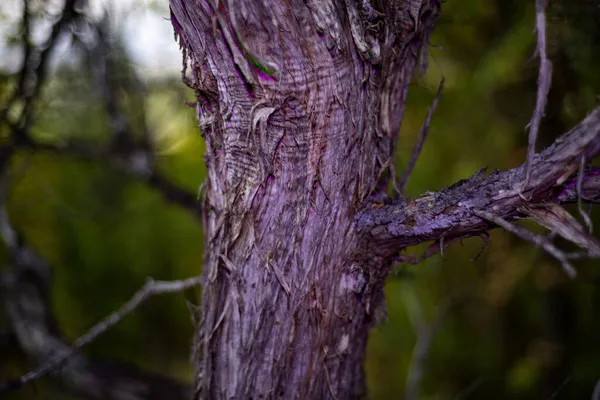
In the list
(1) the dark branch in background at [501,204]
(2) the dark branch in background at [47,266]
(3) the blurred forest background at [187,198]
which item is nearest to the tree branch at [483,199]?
(1) the dark branch in background at [501,204]

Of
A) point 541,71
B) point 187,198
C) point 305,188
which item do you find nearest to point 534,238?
point 541,71

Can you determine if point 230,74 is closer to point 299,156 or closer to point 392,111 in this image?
point 299,156

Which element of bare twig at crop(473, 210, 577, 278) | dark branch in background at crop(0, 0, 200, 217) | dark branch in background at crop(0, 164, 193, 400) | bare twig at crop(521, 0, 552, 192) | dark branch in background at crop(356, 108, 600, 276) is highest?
dark branch in background at crop(0, 0, 200, 217)

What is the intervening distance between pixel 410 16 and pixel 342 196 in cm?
39

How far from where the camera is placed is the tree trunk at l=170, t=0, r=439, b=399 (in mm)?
770

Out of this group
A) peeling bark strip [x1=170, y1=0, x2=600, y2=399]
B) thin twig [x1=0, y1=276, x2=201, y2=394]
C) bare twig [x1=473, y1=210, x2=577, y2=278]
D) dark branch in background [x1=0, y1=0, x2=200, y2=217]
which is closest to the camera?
bare twig [x1=473, y1=210, x2=577, y2=278]

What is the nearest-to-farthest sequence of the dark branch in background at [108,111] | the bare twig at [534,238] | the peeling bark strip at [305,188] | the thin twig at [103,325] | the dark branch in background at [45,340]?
the bare twig at [534,238] < the peeling bark strip at [305,188] < the thin twig at [103,325] < the dark branch in background at [108,111] < the dark branch in background at [45,340]

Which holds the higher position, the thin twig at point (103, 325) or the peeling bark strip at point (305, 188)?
the peeling bark strip at point (305, 188)

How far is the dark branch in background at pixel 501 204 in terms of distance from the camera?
25.6 inches

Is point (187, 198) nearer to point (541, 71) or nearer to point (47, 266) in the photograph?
point (47, 266)

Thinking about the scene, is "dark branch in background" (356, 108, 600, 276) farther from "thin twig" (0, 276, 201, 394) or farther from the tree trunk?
"thin twig" (0, 276, 201, 394)

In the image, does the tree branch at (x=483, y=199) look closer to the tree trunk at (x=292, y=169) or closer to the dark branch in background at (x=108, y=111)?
the tree trunk at (x=292, y=169)

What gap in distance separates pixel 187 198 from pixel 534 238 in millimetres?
1722

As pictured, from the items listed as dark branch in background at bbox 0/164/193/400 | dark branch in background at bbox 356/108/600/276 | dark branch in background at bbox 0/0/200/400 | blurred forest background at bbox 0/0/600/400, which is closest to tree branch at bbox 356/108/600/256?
dark branch in background at bbox 356/108/600/276
